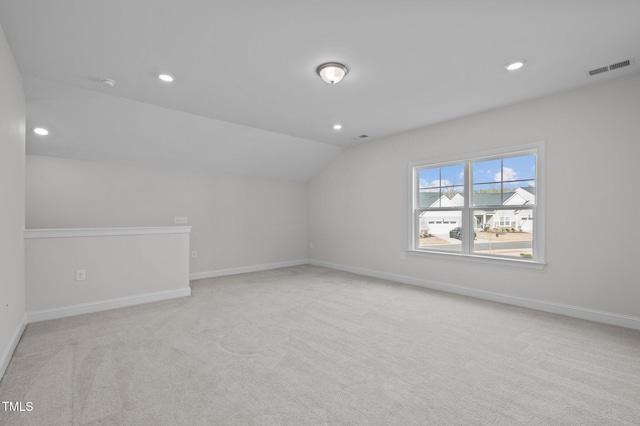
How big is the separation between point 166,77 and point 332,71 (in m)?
1.67

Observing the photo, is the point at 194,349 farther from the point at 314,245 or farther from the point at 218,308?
the point at 314,245

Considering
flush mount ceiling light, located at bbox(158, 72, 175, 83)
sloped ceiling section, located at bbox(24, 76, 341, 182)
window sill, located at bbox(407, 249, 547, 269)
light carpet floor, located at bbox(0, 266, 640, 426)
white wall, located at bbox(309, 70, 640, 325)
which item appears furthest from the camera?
window sill, located at bbox(407, 249, 547, 269)

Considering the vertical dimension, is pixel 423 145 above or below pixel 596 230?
above

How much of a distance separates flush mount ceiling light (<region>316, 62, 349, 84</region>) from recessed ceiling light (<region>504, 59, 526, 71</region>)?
1503 mm

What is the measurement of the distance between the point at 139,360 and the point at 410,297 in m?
3.23

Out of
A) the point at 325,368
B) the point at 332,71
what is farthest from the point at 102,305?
the point at 332,71

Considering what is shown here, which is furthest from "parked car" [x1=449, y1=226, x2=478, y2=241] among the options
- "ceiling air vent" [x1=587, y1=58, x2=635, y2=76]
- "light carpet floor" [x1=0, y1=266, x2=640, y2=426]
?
"ceiling air vent" [x1=587, y1=58, x2=635, y2=76]

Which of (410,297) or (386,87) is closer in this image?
(386,87)

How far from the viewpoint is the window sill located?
12.0 feet

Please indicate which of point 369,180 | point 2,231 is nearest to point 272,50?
point 2,231

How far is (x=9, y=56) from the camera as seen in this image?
2449mm

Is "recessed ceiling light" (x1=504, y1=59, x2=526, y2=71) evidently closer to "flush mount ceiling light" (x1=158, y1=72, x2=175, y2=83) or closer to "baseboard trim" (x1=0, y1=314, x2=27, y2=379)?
"flush mount ceiling light" (x1=158, y1=72, x2=175, y2=83)

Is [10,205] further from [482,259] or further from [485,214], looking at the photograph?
[485,214]

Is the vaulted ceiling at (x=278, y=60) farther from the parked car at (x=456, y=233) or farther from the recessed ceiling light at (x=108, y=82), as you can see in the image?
the parked car at (x=456, y=233)
